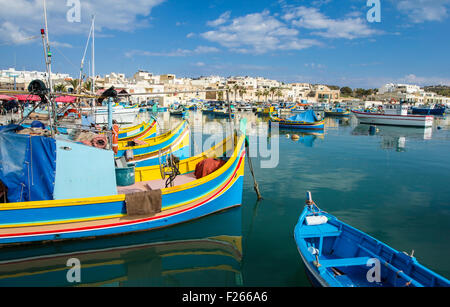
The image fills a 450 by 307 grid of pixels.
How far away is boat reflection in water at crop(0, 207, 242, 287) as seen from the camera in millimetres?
7004

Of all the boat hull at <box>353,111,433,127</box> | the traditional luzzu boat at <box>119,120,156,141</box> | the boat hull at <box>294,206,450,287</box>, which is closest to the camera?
the boat hull at <box>294,206,450,287</box>

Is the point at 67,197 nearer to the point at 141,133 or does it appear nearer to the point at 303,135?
the point at 141,133

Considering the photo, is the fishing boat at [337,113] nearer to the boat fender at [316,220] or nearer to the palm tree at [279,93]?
the palm tree at [279,93]

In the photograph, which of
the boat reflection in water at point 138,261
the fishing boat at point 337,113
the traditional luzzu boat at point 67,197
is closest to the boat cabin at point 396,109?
the fishing boat at point 337,113

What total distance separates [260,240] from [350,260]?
3.53 m

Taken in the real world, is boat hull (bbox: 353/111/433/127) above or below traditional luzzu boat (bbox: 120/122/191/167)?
above

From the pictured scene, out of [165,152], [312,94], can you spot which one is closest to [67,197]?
[165,152]

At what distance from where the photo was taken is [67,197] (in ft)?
26.5

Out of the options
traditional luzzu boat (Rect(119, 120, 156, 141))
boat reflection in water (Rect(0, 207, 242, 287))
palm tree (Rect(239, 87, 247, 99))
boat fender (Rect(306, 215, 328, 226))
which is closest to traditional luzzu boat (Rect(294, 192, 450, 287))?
boat fender (Rect(306, 215, 328, 226))

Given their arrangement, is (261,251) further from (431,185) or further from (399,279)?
(431,185)

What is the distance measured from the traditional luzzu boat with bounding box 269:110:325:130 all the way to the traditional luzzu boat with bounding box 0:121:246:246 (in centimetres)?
3390

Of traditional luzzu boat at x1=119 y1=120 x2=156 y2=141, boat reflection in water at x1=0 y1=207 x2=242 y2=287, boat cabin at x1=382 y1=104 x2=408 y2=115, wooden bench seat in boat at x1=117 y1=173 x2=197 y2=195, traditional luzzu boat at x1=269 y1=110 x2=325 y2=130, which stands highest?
boat cabin at x1=382 y1=104 x2=408 y2=115

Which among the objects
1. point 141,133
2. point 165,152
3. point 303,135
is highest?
point 141,133

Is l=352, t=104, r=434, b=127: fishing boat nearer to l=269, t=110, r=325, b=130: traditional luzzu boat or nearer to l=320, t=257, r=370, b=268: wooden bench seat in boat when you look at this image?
l=269, t=110, r=325, b=130: traditional luzzu boat
